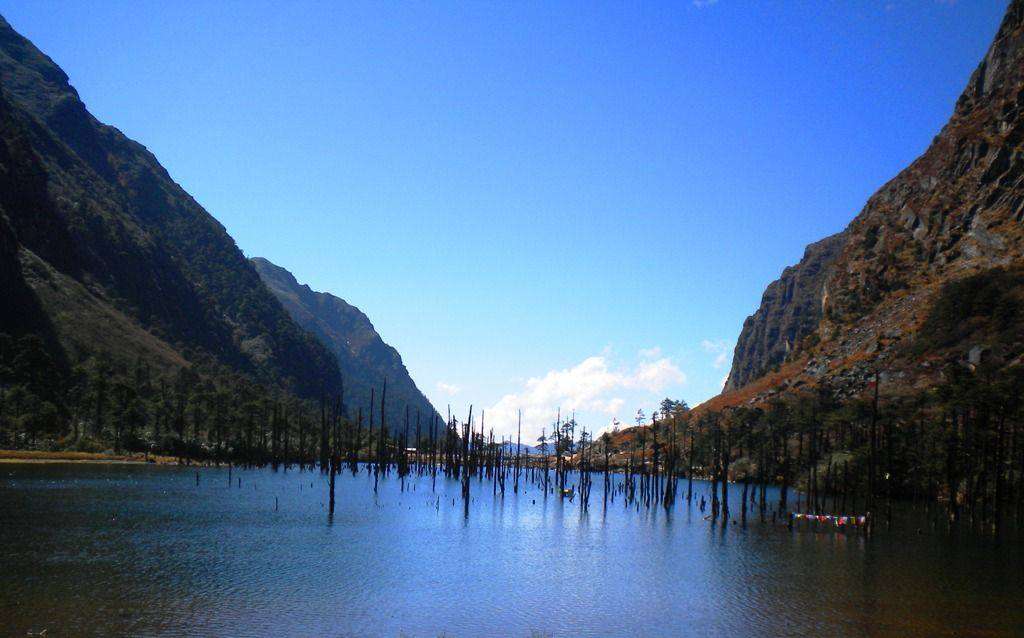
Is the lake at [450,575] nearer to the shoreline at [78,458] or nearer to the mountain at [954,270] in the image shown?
the shoreline at [78,458]

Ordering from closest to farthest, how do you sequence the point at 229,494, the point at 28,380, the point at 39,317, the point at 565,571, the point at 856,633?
the point at 856,633 → the point at 565,571 → the point at 229,494 → the point at 28,380 → the point at 39,317

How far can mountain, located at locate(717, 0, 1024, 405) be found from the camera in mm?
124750

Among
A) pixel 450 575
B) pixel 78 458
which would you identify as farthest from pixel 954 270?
pixel 78 458

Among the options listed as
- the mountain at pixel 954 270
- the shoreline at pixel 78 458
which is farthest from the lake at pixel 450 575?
the mountain at pixel 954 270

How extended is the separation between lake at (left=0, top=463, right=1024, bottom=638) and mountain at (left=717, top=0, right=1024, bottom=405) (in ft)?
239

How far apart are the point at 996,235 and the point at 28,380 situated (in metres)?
181

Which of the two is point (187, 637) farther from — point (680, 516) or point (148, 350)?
point (148, 350)

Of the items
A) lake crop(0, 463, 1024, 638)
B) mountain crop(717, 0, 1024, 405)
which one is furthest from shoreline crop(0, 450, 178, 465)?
mountain crop(717, 0, 1024, 405)

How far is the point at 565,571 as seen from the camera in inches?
1711

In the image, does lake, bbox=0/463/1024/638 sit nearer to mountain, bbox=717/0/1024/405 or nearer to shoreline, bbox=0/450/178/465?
shoreline, bbox=0/450/178/465

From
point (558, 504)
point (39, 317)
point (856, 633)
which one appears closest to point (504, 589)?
point (856, 633)

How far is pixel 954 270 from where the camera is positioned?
159 metres

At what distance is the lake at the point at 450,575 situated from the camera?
29531 millimetres

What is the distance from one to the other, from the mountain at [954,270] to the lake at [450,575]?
239ft
